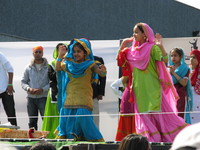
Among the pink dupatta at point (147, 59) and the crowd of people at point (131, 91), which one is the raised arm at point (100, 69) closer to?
the crowd of people at point (131, 91)

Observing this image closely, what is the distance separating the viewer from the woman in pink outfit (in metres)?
5.67

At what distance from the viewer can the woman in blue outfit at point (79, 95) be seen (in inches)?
230

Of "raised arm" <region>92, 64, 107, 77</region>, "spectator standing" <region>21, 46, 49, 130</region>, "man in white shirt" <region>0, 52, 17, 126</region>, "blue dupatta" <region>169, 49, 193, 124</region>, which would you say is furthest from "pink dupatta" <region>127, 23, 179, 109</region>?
"man in white shirt" <region>0, 52, 17, 126</region>

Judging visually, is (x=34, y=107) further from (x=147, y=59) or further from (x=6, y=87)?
(x=147, y=59)

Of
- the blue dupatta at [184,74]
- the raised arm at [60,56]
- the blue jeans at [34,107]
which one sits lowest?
the blue jeans at [34,107]

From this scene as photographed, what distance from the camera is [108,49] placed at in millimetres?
8242

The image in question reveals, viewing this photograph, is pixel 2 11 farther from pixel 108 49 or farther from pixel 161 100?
pixel 161 100

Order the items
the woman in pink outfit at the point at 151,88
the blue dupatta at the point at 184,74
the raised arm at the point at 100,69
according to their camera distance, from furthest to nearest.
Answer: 1. the blue dupatta at the point at 184,74
2. the raised arm at the point at 100,69
3. the woman in pink outfit at the point at 151,88

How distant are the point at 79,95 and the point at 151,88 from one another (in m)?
0.82

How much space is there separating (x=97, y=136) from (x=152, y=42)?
1227mm

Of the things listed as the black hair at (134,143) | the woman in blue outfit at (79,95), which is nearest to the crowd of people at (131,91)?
the woman in blue outfit at (79,95)

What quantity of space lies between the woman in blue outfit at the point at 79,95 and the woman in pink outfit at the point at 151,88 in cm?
42

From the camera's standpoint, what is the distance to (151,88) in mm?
5770

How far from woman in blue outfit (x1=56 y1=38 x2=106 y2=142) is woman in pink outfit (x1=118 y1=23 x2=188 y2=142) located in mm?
416
